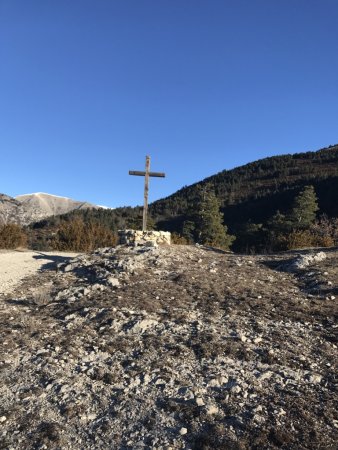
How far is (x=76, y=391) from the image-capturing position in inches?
167

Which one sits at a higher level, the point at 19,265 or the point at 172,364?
the point at 19,265

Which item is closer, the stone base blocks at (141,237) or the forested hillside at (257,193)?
the stone base blocks at (141,237)

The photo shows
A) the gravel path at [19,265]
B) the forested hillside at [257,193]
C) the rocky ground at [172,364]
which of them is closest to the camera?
the rocky ground at [172,364]

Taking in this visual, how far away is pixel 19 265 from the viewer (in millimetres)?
11883

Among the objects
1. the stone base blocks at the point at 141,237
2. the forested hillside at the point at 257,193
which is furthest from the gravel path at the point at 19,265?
the forested hillside at the point at 257,193

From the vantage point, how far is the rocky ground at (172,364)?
3.57 meters

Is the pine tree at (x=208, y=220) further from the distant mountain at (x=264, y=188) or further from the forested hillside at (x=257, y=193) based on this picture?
A: the distant mountain at (x=264, y=188)

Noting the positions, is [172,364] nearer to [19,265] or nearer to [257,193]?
[19,265]

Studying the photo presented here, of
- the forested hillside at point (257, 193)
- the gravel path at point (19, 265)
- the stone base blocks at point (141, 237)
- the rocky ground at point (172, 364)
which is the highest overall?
the forested hillside at point (257, 193)

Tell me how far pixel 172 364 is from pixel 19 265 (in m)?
8.33

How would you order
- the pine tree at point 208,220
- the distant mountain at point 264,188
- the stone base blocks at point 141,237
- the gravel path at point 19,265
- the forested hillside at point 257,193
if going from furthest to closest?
the distant mountain at point 264,188, the forested hillside at point 257,193, the pine tree at point 208,220, the stone base blocks at point 141,237, the gravel path at point 19,265

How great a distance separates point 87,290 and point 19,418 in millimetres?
4341

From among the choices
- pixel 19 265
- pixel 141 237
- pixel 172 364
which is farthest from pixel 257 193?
pixel 172 364

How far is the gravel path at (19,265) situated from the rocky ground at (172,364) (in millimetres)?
988
